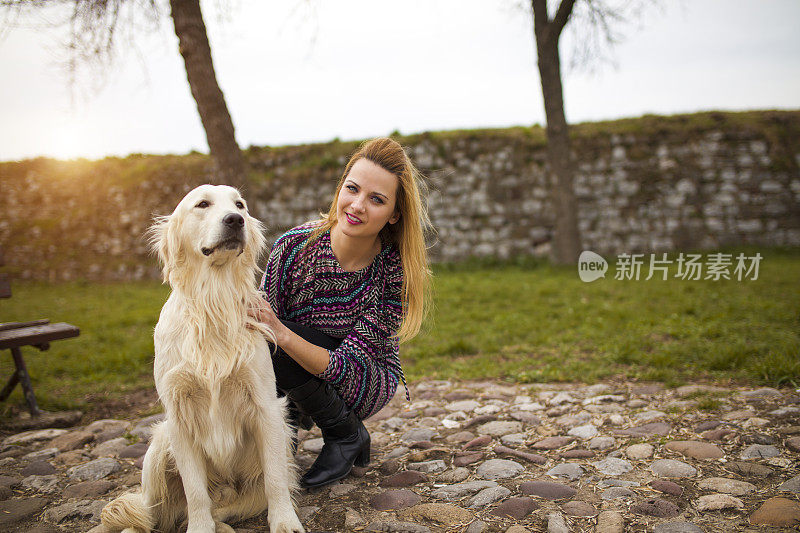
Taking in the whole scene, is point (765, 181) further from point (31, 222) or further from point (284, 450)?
point (31, 222)

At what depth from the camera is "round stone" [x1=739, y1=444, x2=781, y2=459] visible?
9.16 feet

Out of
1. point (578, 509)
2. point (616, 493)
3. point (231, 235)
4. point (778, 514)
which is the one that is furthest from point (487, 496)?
point (231, 235)

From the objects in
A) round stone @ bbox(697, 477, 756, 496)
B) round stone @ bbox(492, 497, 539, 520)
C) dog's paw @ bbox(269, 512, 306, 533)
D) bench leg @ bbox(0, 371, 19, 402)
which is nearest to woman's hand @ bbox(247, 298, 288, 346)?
dog's paw @ bbox(269, 512, 306, 533)

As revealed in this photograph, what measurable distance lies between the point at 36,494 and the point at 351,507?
1.68m

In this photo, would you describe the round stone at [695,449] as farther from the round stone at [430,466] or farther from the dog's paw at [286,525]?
the dog's paw at [286,525]

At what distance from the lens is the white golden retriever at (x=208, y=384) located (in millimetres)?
2213

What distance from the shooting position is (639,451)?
2.97 m

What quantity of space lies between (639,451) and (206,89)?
4475mm

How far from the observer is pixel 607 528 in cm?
222

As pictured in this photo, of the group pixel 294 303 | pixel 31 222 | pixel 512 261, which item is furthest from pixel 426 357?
pixel 31 222

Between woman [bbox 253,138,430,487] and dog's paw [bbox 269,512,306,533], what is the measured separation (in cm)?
51

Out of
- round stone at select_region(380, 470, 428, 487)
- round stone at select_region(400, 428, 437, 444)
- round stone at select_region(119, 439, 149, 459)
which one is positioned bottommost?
round stone at select_region(400, 428, 437, 444)

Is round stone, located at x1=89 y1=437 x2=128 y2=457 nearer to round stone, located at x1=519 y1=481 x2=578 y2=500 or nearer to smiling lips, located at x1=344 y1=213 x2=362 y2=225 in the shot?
smiling lips, located at x1=344 y1=213 x2=362 y2=225

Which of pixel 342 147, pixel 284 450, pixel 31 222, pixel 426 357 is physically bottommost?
pixel 426 357
